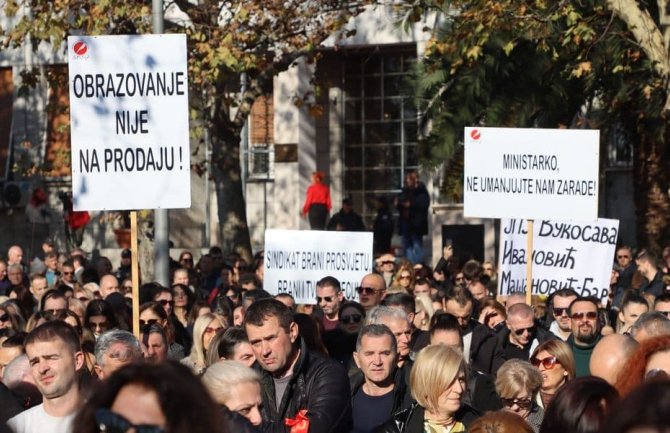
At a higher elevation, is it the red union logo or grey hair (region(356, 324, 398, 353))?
the red union logo

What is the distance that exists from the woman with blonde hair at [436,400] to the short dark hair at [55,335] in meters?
1.44

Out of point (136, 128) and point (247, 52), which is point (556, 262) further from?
point (247, 52)

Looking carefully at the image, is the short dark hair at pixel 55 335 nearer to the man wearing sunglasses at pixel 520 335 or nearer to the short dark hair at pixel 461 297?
the man wearing sunglasses at pixel 520 335

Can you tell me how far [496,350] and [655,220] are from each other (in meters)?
12.5

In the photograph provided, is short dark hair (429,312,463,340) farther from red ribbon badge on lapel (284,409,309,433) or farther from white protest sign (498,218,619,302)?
white protest sign (498,218,619,302)

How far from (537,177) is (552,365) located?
17.0ft

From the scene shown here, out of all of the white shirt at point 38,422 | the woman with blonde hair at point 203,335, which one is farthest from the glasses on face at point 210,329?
the white shirt at point 38,422

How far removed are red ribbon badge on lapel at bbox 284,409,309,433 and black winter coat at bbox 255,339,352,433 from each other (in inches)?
2.1

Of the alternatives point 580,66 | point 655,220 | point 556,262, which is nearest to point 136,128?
point 556,262

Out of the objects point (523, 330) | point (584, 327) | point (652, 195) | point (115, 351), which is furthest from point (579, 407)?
point (652, 195)

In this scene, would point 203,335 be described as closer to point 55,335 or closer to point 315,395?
point 315,395

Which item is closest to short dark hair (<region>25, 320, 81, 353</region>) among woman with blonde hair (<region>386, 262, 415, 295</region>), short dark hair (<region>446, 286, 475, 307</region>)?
short dark hair (<region>446, 286, 475, 307</region>)

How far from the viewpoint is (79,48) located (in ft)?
33.9

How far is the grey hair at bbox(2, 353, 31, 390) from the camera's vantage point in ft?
24.9
